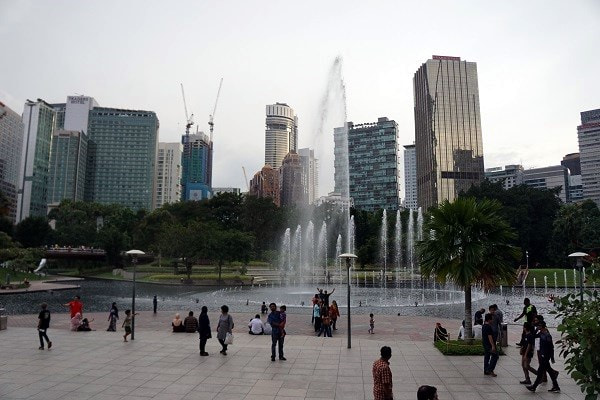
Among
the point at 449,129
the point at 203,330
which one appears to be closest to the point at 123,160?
the point at 449,129

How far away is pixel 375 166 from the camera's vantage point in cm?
18838

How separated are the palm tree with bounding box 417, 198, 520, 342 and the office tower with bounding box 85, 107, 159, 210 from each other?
18754cm

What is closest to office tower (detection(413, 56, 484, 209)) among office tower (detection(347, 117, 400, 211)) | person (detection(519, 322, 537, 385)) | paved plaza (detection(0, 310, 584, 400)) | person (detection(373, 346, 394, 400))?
office tower (detection(347, 117, 400, 211))

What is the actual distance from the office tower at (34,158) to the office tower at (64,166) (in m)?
3.33

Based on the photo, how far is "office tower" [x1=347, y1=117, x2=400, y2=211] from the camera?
7239 inches

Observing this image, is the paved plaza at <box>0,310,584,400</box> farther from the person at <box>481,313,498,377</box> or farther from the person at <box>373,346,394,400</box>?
the person at <box>373,346,394,400</box>

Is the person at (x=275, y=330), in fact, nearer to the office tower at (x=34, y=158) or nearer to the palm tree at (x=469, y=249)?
the palm tree at (x=469, y=249)

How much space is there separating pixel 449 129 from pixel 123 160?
5298 inches

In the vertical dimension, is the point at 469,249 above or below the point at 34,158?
below

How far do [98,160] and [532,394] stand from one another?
207 m

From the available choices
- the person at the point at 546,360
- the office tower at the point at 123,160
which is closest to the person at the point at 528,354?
the person at the point at 546,360

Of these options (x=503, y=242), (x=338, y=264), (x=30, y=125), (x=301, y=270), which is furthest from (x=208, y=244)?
(x=30, y=125)

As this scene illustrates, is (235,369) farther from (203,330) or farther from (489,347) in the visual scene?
(489,347)

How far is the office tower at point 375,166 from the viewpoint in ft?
603
